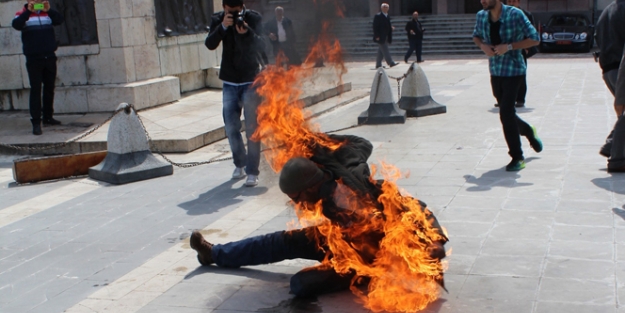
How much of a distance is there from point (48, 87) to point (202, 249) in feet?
20.6

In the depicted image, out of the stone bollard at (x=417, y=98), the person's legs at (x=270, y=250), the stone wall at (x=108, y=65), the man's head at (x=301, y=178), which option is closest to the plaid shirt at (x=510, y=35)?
the person's legs at (x=270, y=250)

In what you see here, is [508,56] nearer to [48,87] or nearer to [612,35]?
[612,35]

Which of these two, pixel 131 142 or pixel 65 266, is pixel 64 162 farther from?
pixel 65 266

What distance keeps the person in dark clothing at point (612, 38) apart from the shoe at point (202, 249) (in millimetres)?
4104

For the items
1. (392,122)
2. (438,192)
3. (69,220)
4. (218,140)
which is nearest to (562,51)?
(392,122)

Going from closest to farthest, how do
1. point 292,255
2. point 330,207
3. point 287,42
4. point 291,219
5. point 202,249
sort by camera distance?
point 330,207
point 292,255
point 202,249
point 291,219
point 287,42

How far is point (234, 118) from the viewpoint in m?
7.24

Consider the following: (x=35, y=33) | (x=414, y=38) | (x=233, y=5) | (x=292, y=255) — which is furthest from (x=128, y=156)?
(x=414, y=38)

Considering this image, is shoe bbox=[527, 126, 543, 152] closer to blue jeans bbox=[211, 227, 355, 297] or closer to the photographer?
the photographer

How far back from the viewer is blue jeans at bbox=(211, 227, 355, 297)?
164 inches

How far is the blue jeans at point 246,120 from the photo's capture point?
23.1 ft

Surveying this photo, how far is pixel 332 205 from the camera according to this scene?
402 cm

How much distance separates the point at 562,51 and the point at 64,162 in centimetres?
1985

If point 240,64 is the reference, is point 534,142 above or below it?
below
